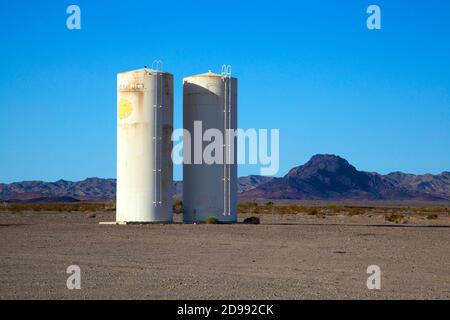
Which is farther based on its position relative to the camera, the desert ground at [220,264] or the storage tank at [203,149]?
the storage tank at [203,149]

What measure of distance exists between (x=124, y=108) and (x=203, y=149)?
4.38 m

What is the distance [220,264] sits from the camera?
64.3 ft

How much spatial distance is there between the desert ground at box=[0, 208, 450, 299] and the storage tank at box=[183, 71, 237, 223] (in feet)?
20.8

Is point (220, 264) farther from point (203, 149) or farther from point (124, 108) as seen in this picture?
point (124, 108)

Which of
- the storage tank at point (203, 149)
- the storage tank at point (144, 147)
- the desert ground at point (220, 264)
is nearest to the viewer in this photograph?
the desert ground at point (220, 264)

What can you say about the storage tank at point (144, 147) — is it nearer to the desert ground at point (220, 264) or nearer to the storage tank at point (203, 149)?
the storage tank at point (203, 149)

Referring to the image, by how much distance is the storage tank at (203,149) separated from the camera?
39625 millimetres

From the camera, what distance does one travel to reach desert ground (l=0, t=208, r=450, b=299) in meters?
14.2

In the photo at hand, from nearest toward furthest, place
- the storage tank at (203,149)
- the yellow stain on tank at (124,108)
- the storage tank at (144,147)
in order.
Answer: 1. the storage tank at (144,147)
2. the yellow stain on tank at (124,108)
3. the storage tank at (203,149)

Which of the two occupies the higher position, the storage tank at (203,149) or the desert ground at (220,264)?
the storage tank at (203,149)

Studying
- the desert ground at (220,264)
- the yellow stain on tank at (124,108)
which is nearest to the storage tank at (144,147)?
the yellow stain on tank at (124,108)
